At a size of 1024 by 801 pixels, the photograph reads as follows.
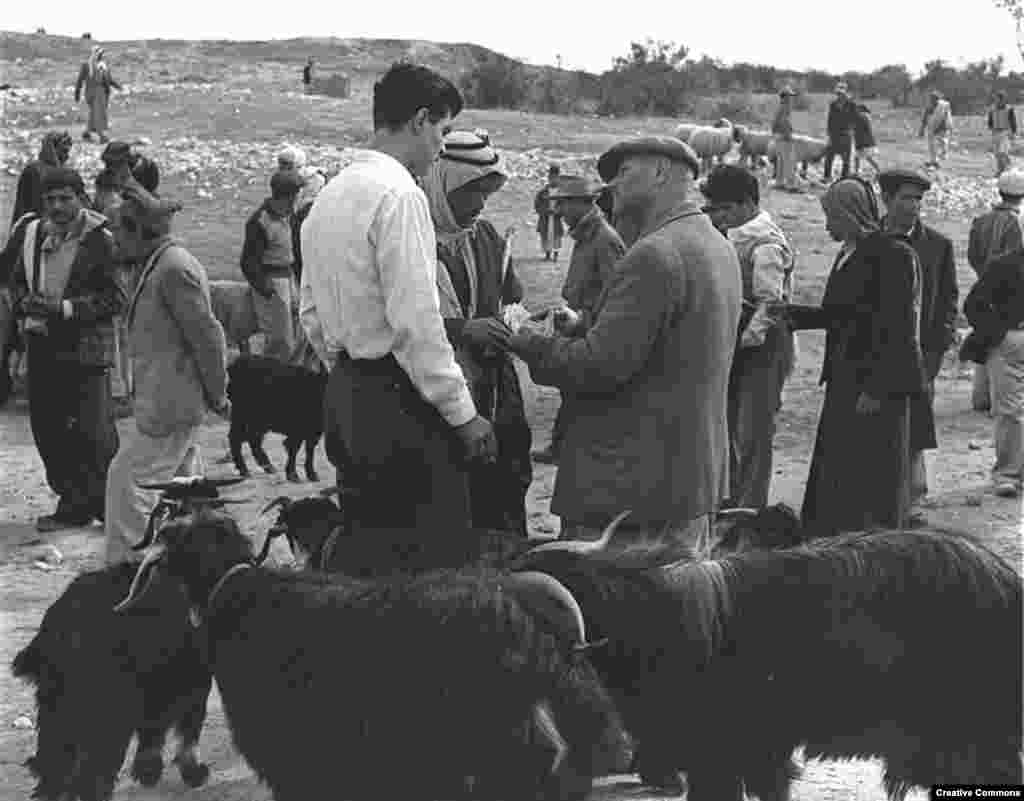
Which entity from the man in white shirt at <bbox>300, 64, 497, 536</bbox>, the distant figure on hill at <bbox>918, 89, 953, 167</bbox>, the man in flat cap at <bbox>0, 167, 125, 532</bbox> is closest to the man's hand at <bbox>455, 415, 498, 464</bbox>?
the man in white shirt at <bbox>300, 64, 497, 536</bbox>

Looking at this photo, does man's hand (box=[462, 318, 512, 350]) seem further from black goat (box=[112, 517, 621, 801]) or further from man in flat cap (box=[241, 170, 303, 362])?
man in flat cap (box=[241, 170, 303, 362])

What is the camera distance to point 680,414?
510 centimetres

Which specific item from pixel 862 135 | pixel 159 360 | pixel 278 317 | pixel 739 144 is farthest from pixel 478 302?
pixel 739 144

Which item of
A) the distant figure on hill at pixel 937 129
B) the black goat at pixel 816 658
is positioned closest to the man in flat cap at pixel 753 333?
the black goat at pixel 816 658

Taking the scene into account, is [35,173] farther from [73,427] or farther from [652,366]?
[652,366]

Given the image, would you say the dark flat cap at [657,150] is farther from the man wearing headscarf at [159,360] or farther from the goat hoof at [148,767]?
the man wearing headscarf at [159,360]

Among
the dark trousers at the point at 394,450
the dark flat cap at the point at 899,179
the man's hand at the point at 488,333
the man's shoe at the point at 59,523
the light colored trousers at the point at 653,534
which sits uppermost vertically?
the dark flat cap at the point at 899,179

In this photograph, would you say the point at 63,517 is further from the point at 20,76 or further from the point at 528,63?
the point at 528,63

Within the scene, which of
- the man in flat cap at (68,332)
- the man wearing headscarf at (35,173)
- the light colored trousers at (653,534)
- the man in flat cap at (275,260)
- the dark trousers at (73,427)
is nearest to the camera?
the light colored trousers at (653,534)

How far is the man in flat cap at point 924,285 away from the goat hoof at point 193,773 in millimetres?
3978

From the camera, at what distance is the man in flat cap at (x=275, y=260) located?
12547mm

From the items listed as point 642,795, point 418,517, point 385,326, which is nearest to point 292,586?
point 418,517

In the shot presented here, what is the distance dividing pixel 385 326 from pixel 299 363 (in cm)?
727

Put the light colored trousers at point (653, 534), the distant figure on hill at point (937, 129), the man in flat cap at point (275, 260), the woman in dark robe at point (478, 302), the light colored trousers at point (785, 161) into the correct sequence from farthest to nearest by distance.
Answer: the distant figure on hill at point (937, 129)
the light colored trousers at point (785, 161)
the man in flat cap at point (275, 260)
the woman in dark robe at point (478, 302)
the light colored trousers at point (653, 534)
